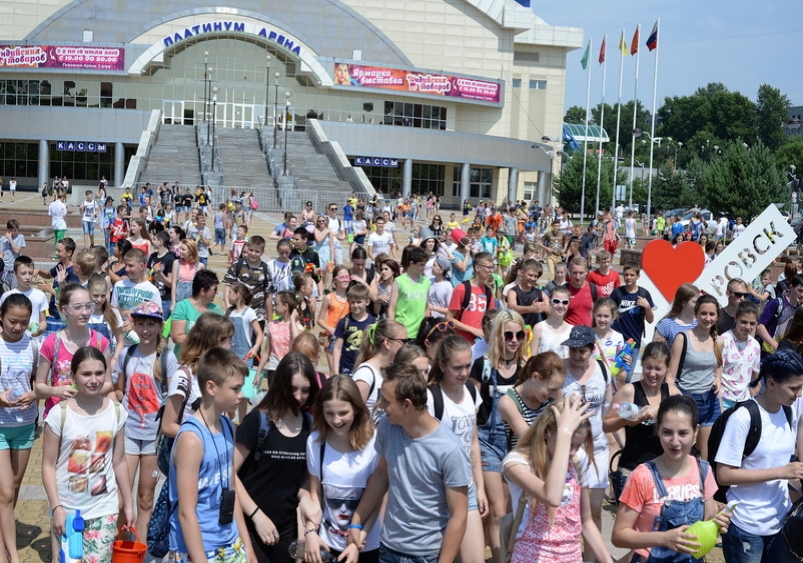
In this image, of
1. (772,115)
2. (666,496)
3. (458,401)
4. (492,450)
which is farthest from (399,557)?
(772,115)

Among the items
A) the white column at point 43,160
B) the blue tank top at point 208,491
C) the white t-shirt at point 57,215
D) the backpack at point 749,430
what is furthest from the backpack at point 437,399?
the white column at point 43,160

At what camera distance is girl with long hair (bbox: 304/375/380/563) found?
16.1 ft

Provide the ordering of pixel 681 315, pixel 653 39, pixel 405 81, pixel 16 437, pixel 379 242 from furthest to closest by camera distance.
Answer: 1. pixel 405 81
2. pixel 653 39
3. pixel 379 242
4. pixel 681 315
5. pixel 16 437

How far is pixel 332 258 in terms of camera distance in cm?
1803

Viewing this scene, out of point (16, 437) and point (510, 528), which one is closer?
point (510, 528)

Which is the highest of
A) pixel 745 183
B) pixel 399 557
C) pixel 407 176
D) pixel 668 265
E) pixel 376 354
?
pixel 407 176

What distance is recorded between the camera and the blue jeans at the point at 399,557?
4727mm

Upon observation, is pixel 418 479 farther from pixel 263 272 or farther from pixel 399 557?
pixel 263 272

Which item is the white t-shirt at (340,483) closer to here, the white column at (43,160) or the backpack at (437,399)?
the backpack at (437,399)

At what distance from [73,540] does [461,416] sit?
220cm

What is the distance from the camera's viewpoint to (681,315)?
894 centimetres

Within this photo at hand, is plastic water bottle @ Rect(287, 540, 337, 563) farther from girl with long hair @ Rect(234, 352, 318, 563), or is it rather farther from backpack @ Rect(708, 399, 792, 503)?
backpack @ Rect(708, 399, 792, 503)

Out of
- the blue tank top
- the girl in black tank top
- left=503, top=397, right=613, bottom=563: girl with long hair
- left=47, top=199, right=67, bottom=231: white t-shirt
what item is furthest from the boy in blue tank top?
left=47, top=199, right=67, bottom=231: white t-shirt

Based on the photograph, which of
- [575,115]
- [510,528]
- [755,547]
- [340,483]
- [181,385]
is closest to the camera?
[340,483]
